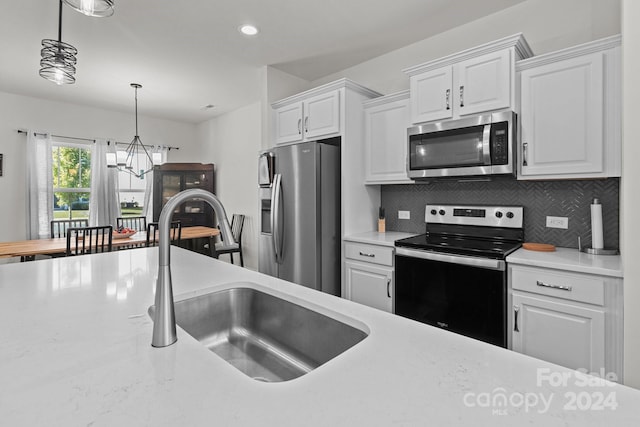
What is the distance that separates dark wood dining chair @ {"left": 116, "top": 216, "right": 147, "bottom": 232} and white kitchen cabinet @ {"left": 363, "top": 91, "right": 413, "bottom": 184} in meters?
4.28

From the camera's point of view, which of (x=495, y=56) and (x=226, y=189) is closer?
(x=495, y=56)

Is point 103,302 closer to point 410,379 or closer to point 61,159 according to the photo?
point 410,379

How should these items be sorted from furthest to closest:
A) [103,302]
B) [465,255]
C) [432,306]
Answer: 1. [432,306]
2. [465,255]
3. [103,302]

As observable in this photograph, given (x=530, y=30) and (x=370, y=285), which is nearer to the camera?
(x=530, y=30)

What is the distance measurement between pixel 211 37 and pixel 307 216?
193 centimetres

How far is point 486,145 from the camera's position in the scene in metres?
2.16

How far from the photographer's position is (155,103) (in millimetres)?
5004

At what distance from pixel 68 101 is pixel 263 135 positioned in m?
3.59

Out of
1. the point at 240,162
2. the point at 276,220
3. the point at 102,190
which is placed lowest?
the point at 276,220

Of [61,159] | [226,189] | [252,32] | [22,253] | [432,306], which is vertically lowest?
[432,306]

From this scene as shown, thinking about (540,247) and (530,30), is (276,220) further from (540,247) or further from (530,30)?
(530,30)

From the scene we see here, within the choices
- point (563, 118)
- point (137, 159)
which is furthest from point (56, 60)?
point (137, 159)

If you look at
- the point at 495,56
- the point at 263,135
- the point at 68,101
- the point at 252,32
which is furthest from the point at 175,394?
the point at 68,101

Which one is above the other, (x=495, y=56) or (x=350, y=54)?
(x=350, y=54)
